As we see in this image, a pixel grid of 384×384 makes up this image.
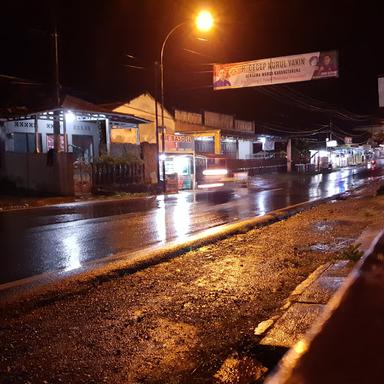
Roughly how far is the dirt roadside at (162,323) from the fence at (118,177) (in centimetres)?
1762

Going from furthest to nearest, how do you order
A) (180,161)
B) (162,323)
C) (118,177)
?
(180,161) → (118,177) → (162,323)

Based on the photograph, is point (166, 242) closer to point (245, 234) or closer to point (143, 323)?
point (245, 234)

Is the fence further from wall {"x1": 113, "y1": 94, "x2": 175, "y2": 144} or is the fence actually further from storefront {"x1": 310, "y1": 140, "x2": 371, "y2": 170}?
storefront {"x1": 310, "y1": 140, "x2": 371, "y2": 170}

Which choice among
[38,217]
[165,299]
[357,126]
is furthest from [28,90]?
[357,126]

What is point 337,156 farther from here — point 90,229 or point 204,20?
point 90,229

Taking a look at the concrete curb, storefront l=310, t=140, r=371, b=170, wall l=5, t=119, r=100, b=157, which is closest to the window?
wall l=5, t=119, r=100, b=157

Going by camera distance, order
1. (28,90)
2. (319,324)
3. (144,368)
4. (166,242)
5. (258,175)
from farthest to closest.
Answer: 1. (258,175)
2. (28,90)
3. (166,242)
4. (319,324)
5. (144,368)

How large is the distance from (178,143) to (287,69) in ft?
26.5

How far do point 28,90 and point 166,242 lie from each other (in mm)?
26883

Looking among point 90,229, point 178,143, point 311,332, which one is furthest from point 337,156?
point 311,332

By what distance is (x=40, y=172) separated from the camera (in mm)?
24844

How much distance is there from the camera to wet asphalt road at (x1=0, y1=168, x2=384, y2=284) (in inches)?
365

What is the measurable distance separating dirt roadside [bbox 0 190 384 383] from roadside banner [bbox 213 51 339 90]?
57.4 feet

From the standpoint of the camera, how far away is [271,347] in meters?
4.66
